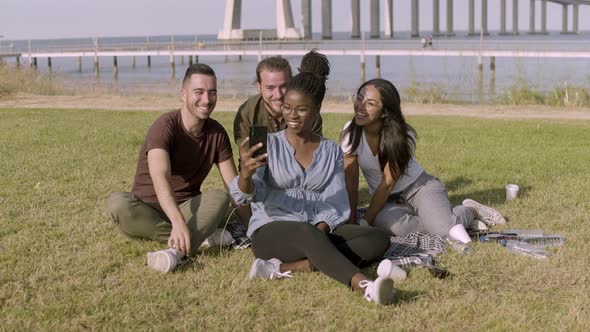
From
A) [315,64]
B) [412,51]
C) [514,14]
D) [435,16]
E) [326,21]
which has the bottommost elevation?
[315,64]

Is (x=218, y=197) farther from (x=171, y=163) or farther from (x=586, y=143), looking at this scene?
(x=586, y=143)

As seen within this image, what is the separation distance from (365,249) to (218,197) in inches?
37.5

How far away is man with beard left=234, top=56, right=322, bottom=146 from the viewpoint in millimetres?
4461

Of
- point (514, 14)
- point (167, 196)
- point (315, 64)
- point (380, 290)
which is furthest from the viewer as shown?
point (514, 14)

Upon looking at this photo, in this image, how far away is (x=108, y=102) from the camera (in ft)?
54.6

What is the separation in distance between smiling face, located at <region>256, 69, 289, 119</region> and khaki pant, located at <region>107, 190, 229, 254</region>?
627mm

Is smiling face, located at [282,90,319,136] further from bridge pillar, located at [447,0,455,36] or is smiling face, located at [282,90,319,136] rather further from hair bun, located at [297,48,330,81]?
bridge pillar, located at [447,0,455,36]

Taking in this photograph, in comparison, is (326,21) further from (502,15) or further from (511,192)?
(511,192)

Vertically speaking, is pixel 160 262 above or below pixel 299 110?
below

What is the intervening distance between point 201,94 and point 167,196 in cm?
60

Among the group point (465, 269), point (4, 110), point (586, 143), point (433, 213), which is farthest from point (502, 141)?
point (4, 110)

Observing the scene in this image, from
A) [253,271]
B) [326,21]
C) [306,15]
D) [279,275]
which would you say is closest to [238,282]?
[253,271]

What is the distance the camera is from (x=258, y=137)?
356cm

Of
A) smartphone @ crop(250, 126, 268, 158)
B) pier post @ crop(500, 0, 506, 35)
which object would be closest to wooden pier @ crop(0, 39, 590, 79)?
smartphone @ crop(250, 126, 268, 158)
